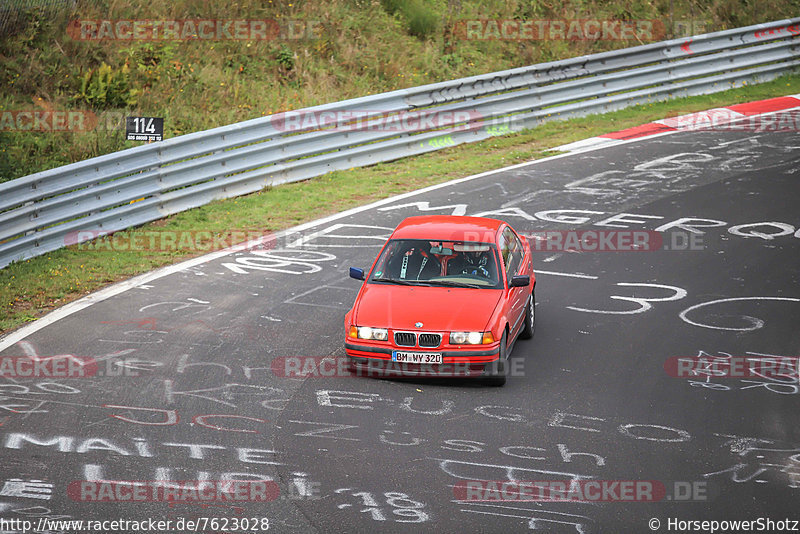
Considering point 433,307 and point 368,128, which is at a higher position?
point 368,128

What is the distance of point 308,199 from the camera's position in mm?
16375

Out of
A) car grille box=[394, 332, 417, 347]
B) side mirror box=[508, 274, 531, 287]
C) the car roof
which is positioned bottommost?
car grille box=[394, 332, 417, 347]

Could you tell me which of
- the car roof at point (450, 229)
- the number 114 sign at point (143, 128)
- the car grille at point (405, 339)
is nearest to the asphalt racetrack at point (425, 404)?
the car grille at point (405, 339)

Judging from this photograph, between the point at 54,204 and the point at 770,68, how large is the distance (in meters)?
18.9

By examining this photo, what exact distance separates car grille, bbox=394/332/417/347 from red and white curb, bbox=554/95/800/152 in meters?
11.0

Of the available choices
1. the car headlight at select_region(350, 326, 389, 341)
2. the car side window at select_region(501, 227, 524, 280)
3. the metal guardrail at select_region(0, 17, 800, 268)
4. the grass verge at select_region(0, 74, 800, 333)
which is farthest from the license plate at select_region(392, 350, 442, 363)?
the metal guardrail at select_region(0, 17, 800, 268)

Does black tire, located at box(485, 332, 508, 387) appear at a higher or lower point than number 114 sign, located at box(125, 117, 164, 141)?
lower

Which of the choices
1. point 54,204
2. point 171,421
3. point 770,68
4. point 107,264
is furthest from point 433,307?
point 770,68

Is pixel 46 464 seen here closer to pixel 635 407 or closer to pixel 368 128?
pixel 635 407

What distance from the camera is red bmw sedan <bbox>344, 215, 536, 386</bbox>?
9.36 metres

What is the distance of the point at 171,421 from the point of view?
851 centimetres

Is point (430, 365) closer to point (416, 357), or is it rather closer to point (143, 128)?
point (416, 357)

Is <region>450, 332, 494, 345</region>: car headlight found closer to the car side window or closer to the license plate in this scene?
the license plate

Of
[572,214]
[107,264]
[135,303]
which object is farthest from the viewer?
[572,214]
